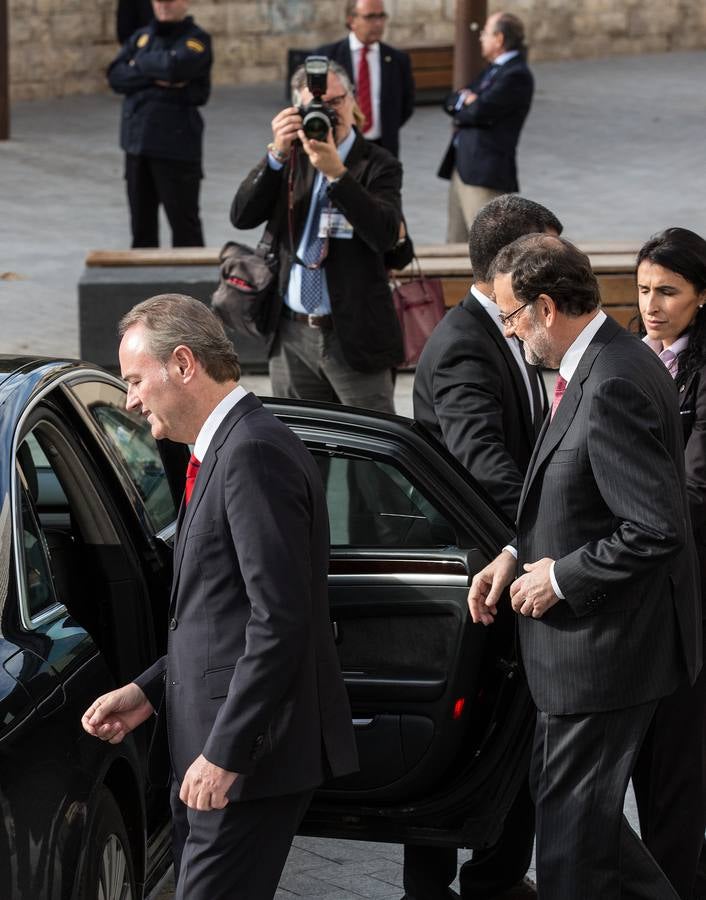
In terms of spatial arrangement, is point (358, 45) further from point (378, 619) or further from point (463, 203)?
point (378, 619)

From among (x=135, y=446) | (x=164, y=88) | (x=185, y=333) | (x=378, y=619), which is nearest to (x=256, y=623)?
(x=185, y=333)

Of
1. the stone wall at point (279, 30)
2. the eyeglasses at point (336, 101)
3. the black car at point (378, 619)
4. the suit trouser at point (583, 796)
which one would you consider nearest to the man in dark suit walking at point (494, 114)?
the eyeglasses at point (336, 101)

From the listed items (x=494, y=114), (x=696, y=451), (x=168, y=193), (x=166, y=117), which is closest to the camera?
(x=696, y=451)

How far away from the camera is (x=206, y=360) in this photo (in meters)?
3.16

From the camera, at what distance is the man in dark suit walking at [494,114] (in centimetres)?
1070

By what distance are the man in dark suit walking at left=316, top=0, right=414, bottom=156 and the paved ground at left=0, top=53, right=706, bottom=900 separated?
Result: 5.11 feet

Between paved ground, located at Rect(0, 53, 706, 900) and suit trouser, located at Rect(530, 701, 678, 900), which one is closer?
suit trouser, located at Rect(530, 701, 678, 900)

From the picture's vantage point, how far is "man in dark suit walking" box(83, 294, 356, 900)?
9.79 feet

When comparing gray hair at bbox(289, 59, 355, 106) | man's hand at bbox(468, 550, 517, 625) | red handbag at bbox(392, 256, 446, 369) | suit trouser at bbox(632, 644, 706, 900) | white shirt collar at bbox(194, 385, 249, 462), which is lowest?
suit trouser at bbox(632, 644, 706, 900)

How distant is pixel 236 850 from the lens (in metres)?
3.09

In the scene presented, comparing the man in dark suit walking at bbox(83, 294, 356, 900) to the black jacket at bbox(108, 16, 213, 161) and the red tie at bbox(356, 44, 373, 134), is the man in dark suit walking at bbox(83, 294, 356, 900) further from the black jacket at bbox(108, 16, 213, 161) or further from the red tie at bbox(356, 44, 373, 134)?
the red tie at bbox(356, 44, 373, 134)

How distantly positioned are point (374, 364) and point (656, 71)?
17245 mm

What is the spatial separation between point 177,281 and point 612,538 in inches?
243

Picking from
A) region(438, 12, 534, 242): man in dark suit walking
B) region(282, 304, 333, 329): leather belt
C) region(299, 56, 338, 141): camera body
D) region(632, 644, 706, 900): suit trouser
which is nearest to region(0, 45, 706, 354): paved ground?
region(438, 12, 534, 242): man in dark suit walking
